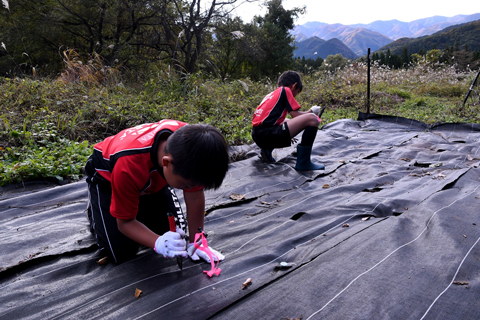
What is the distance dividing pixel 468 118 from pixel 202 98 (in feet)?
15.7

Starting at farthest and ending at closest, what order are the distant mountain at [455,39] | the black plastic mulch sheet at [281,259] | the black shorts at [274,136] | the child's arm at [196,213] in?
the distant mountain at [455,39] < the black shorts at [274,136] < the child's arm at [196,213] < the black plastic mulch sheet at [281,259]

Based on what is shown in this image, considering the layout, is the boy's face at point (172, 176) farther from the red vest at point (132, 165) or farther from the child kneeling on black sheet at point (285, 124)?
the child kneeling on black sheet at point (285, 124)

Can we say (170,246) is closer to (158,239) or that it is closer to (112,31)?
(158,239)

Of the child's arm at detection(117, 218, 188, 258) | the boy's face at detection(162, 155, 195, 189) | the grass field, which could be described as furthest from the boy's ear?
the grass field

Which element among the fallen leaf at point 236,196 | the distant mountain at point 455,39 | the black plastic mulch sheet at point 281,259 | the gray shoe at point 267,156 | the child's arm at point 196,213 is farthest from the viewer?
the distant mountain at point 455,39

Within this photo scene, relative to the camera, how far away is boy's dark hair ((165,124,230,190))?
104 cm

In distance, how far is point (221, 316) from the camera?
44.2 inches

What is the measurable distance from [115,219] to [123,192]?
445 millimetres

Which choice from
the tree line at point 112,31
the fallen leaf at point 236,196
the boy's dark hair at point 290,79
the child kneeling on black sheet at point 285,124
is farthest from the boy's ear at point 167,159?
the tree line at point 112,31

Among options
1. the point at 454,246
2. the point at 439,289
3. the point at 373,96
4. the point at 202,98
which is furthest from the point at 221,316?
the point at 373,96

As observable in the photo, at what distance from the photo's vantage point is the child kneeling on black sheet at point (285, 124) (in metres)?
3.09

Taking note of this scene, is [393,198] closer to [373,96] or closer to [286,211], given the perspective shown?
[286,211]

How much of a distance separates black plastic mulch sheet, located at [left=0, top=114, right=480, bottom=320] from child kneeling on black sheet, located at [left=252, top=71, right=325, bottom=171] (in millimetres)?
569

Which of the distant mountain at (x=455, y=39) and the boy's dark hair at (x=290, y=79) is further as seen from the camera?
A: the distant mountain at (x=455, y=39)
